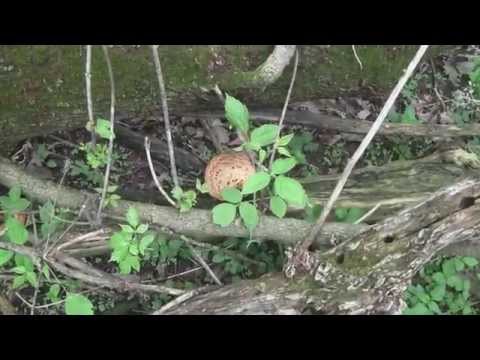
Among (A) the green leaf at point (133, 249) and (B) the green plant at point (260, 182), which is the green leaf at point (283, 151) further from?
(A) the green leaf at point (133, 249)

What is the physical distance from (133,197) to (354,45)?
1563 millimetres

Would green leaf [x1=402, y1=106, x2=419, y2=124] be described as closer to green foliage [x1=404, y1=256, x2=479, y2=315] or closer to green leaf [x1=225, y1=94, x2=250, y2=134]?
green foliage [x1=404, y1=256, x2=479, y2=315]

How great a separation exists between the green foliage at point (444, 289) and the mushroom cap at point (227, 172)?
1.32 m

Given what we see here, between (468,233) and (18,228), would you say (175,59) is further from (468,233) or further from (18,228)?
(468,233)

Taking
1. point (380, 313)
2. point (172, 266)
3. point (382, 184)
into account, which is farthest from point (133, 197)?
point (380, 313)

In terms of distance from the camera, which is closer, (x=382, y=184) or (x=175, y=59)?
(x=175, y=59)

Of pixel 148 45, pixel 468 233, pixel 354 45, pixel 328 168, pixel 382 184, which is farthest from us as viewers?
pixel 328 168

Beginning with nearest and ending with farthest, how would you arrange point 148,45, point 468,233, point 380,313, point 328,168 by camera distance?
point 380,313, point 468,233, point 148,45, point 328,168

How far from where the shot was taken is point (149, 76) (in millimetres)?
2688

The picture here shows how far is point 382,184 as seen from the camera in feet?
10.0

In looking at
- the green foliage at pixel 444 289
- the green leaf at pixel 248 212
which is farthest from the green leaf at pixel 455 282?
the green leaf at pixel 248 212

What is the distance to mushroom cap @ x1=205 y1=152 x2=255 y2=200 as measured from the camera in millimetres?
2650

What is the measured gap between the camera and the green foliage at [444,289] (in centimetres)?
320

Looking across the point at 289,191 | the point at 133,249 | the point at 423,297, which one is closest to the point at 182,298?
the point at 133,249
